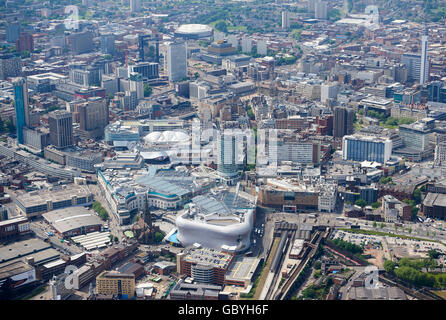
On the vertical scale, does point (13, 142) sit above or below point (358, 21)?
below

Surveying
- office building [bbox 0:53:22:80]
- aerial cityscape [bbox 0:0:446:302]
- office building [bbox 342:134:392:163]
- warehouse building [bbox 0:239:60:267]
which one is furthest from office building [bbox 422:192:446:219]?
office building [bbox 0:53:22:80]

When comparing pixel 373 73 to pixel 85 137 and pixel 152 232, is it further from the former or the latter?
pixel 152 232

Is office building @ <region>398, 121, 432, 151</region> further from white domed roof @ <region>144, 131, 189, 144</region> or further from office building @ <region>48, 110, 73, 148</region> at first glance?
office building @ <region>48, 110, 73, 148</region>

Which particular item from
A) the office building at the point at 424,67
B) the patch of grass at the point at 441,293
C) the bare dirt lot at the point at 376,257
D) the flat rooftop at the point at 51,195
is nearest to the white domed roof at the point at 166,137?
the flat rooftop at the point at 51,195

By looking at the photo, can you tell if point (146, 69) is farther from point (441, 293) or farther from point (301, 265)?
point (441, 293)
